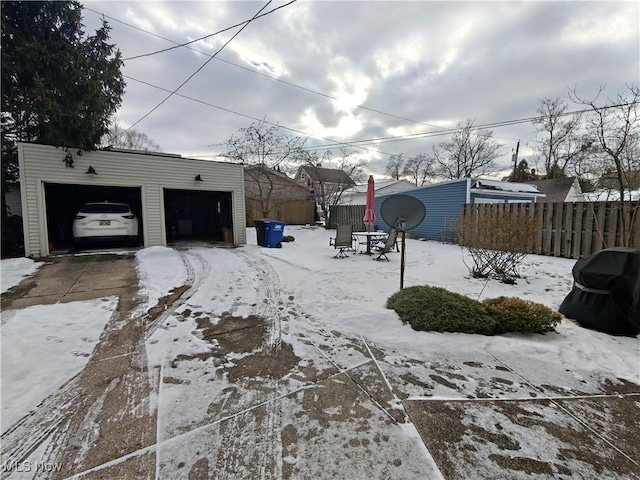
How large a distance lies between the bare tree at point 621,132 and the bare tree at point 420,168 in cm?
2745

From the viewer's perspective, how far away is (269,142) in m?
14.9

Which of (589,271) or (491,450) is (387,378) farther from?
(589,271)

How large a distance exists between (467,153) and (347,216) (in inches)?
777

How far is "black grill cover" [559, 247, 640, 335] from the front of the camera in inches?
132

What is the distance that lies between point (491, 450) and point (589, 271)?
3.12 m

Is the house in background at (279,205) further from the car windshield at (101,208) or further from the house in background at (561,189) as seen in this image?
the house in background at (561,189)

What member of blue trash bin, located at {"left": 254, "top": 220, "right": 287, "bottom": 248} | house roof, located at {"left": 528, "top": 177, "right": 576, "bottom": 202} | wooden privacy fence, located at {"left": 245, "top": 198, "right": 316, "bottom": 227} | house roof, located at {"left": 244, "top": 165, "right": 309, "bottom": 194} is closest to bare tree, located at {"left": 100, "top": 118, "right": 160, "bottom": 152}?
house roof, located at {"left": 244, "top": 165, "right": 309, "bottom": 194}

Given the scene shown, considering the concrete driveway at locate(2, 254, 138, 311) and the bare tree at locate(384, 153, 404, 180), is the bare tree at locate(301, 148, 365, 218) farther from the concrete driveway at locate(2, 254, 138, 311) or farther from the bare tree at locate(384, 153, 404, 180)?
the bare tree at locate(384, 153, 404, 180)

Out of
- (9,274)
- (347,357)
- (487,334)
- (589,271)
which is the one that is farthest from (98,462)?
(9,274)

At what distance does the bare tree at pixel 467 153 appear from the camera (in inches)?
1109

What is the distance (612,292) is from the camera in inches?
134

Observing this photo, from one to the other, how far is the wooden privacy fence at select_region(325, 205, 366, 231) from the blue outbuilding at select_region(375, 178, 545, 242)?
3.46 m

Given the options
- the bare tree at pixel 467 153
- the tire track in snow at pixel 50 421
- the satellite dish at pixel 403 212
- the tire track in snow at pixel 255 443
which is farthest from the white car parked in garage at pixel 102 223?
the bare tree at pixel 467 153

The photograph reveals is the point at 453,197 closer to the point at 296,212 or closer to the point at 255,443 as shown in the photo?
the point at 296,212
